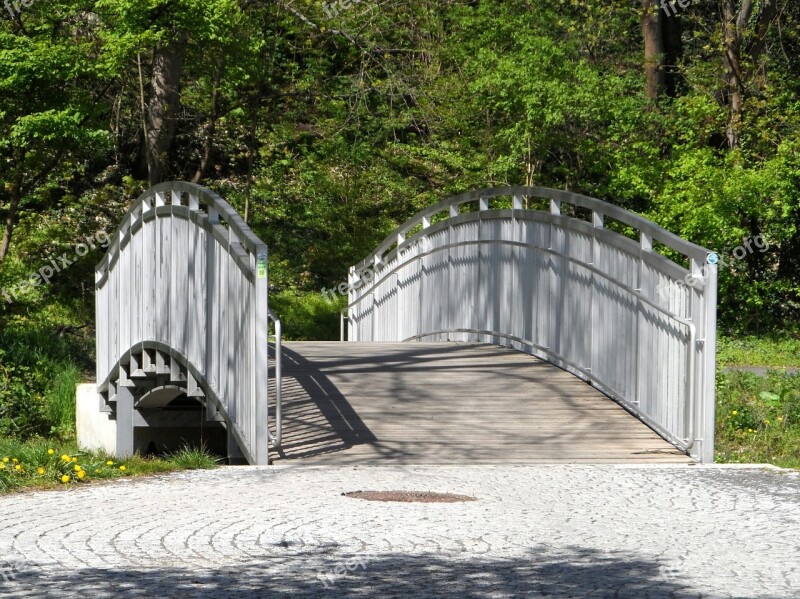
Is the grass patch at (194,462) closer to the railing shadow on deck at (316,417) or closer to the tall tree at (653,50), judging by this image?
the railing shadow on deck at (316,417)

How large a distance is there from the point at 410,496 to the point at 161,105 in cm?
2209

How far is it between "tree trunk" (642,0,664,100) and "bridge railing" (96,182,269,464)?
15888 millimetres

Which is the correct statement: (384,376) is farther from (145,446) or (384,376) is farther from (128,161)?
(128,161)

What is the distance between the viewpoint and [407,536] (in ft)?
24.1

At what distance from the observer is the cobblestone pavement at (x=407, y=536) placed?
6.09 meters

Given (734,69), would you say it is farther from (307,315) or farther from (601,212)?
(601,212)

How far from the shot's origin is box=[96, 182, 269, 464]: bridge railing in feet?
37.2

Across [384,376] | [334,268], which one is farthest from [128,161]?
[384,376]

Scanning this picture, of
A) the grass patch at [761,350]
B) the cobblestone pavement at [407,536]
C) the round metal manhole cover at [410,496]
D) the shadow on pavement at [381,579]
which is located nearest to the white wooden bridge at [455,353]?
the cobblestone pavement at [407,536]

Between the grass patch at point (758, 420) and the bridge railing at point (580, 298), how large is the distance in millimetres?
847

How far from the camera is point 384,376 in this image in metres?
13.9

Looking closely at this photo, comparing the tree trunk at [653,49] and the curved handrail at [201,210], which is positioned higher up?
the tree trunk at [653,49]

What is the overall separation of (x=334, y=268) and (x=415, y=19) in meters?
6.71

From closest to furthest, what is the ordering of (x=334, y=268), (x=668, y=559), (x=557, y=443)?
(x=668, y=559), (x=557, y=443), (x=334, y=268)
